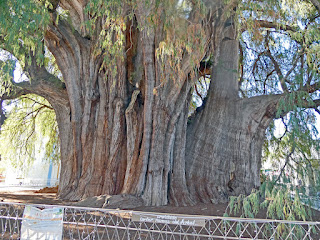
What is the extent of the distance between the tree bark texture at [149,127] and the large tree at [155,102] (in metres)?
0.02

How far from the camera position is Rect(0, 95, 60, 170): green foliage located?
9.88 meters

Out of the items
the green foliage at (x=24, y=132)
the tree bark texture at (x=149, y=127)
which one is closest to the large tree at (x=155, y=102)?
the tree bark texture at (x=149, y=127)

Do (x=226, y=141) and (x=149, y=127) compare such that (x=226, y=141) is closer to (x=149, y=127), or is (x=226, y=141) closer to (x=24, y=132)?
(x=149, y=127)

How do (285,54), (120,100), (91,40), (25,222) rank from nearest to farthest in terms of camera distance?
(25,222) < (120,100) < (91,40) < (285,54)

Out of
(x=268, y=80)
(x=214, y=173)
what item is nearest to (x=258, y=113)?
(x=214, y=173)

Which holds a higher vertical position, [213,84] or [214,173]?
[213,84]

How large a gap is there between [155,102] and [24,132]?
20.6 feet

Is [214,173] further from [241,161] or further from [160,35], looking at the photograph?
[160,35]

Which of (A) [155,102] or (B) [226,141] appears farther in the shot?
(B) [226,141]

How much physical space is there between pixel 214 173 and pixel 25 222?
13.5 ft

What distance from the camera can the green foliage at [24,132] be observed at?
988 cm

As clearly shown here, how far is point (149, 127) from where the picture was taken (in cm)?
568

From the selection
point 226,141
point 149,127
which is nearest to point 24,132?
point 149,127

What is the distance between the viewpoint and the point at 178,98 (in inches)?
235
